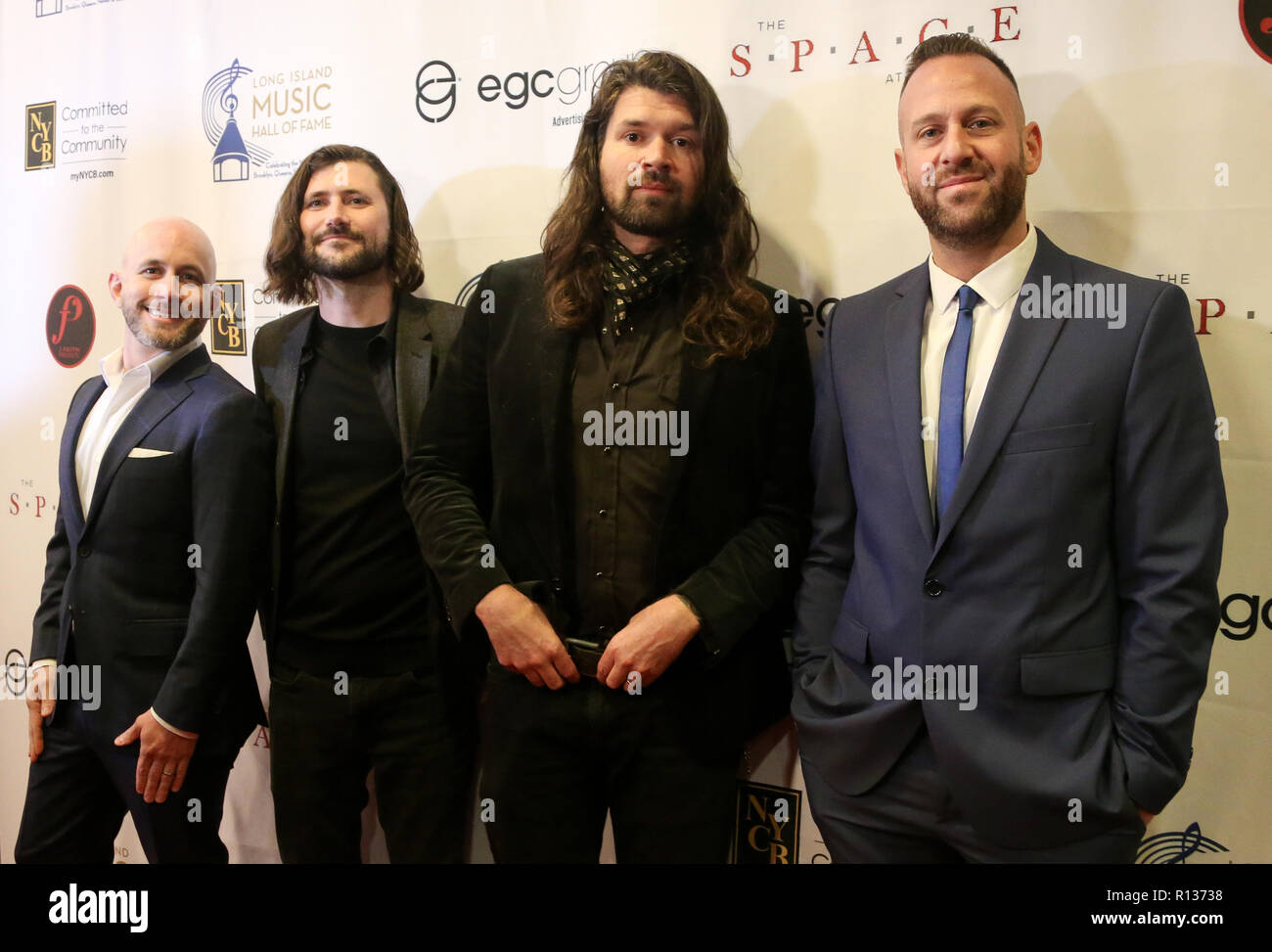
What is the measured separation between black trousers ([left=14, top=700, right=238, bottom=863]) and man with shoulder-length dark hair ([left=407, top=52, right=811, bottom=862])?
36.4 inches

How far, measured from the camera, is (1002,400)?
1.84 m

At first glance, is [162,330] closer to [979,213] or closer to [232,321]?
[232,321]

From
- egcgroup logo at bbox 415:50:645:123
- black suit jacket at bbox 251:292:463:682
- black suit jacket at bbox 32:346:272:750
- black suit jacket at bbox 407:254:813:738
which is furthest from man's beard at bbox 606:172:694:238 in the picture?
black suit jacket at bbox 32:346:272:750

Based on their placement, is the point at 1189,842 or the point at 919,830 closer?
the point at 919,830

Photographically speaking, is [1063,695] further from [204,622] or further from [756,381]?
[204,622]

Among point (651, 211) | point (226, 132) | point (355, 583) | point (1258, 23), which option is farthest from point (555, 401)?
point (1258, 23)

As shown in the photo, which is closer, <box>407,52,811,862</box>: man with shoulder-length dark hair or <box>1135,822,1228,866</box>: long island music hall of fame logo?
<box>407,52,811,862</box>: man with shoulder-length dark hair

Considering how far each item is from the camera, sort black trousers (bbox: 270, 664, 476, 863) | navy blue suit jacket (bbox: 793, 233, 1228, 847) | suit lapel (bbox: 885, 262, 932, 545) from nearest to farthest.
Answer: navy blue suit jacket (bbox: 793, 233, 1228, 847)
suit lapel (bbox: 885, 262, 932, 545)
black trousers (bbox: 270, 664, 476, 863)

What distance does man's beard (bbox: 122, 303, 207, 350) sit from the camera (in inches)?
104

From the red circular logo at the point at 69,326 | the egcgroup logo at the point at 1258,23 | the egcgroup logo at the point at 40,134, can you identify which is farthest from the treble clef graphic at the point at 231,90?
the egcgroup logo at the point at 1258,23

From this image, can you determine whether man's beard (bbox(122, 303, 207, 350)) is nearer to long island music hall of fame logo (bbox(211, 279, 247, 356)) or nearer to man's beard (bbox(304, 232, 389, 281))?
long island music hall of fame logo (bbox(211, 279, 247, 356))

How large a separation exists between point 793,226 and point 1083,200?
681 millimetres

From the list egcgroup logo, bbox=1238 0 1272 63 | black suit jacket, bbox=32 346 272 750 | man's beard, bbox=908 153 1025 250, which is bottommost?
black suit jacket, bbox=32 346 272 750

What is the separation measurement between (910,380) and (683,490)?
55 centimetres
